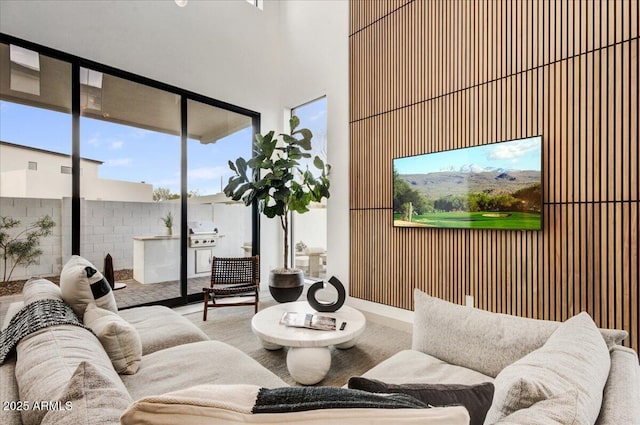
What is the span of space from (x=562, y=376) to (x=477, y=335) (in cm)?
67

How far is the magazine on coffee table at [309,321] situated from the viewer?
2.48 m

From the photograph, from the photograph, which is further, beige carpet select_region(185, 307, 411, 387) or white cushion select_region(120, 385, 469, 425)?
beige carpet select_region(185, 307, 411, 387)

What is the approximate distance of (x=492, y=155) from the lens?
3020 millimetres

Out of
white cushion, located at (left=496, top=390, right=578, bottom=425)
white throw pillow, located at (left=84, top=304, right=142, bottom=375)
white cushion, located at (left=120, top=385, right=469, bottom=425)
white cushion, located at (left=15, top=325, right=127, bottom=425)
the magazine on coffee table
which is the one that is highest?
white cushion, located at (left=120, top=385, right=469, bottom=425)

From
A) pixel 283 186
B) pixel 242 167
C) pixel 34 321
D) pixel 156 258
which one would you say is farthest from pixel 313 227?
pixel 34 321

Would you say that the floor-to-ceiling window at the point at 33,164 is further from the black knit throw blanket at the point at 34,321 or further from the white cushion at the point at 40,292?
the black knit throw blanket at the point at 34,321

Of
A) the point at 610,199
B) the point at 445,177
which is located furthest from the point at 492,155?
the point at 610,199

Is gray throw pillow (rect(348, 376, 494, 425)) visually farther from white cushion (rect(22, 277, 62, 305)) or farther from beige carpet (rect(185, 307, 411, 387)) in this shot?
white cushion (rect(22, 277, 62, 305))

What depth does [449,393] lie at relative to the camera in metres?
0.85

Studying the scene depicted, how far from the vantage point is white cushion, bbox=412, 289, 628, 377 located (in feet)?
4.67

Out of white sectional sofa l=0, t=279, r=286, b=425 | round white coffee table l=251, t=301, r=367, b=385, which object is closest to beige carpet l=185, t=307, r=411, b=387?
round white coffee table l=251, t=301, r=367, b=385

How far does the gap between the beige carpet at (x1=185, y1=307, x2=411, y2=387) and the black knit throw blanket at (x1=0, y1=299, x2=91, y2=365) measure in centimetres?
155

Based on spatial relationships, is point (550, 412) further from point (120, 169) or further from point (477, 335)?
point (120, 169)

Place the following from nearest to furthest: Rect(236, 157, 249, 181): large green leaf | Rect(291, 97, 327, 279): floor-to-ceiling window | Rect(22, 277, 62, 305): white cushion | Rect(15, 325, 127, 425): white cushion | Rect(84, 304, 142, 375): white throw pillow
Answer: Rect(15, 325, 127, 425): white cushion → Rect(84, 304, 142, 375): white throw pillow → Rect(22, 277, 62, 305): white cushion → Rect(236, 157, 249, 181): large green leaf → Rect(291, 97, 327, 279): floor-to-ceiling window
